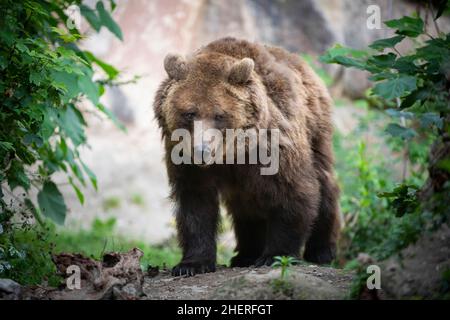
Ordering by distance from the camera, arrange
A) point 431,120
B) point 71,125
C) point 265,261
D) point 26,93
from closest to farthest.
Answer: point 431,120 → point 26,93 → point 265,261 → point 71,125

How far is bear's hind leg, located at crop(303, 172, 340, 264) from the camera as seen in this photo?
24.2 ft

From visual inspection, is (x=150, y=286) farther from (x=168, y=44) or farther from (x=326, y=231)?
(x=168, y=44)

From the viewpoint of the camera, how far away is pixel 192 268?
19.7 feet

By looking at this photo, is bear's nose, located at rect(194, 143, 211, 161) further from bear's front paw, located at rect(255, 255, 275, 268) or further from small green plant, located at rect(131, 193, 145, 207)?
small green plant, located at rect(131, 193, 145, 207)

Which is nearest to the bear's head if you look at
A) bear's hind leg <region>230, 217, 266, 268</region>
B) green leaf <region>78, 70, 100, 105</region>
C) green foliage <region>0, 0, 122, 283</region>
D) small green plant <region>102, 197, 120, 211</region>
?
green leaf <region>78, 70, 100, 105</region>

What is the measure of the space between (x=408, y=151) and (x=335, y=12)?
5719 mm

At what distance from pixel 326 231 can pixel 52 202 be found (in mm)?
3098

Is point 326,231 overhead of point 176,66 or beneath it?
beneath

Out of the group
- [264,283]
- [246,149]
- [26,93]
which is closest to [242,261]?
[246,149]

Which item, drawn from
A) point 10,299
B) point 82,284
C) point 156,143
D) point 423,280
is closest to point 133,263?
point 82,284

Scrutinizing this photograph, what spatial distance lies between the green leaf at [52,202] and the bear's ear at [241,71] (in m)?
2.36

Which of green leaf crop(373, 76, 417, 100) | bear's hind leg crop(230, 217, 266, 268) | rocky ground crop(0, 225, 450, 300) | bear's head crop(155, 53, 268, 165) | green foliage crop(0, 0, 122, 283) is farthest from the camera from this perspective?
bear's hind leg crop(230, 217, 266, 268)

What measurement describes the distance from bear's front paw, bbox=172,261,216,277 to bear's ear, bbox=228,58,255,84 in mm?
1709

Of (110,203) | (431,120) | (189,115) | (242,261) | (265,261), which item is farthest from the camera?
(110,203)
